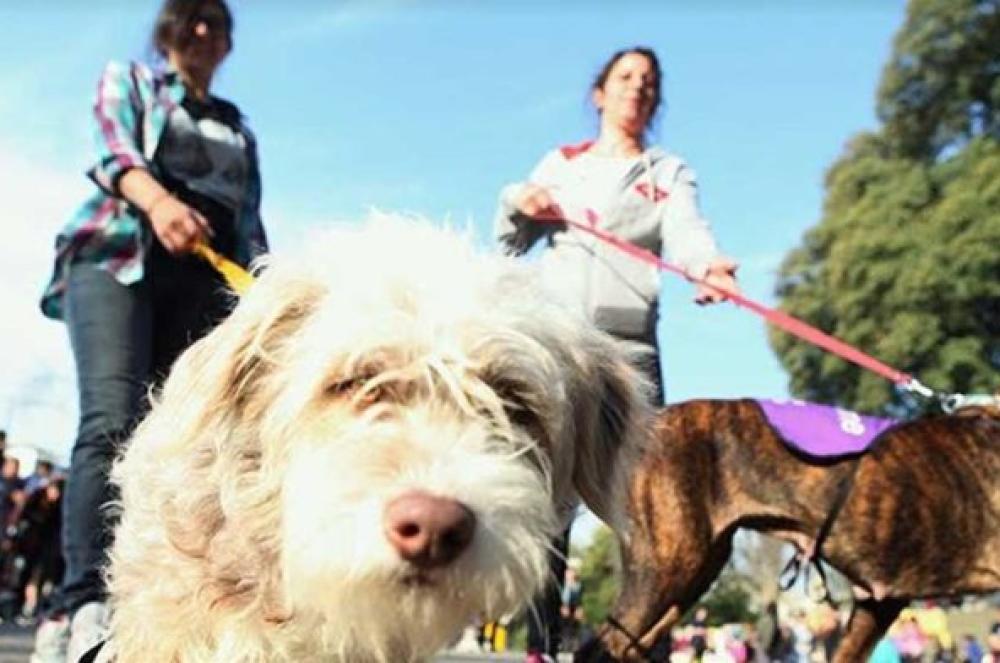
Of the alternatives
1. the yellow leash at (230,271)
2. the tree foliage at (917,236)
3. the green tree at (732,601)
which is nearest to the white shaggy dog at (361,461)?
the yellow leash at (230,271)

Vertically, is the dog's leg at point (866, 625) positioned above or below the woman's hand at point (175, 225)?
below

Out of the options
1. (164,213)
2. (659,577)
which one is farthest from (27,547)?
(164,213)

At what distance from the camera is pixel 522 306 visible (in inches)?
112

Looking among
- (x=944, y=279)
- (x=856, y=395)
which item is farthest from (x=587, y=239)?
(x=856, y=395)

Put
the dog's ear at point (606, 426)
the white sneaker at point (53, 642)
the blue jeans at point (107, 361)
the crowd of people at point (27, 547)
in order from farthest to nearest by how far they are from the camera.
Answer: the crowd of people at point (27, 547)
the white sneaker at point (53, 642)
the blue jeans at point (107, 361)
the dog's ear at point (606, 426)

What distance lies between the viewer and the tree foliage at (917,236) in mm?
29328

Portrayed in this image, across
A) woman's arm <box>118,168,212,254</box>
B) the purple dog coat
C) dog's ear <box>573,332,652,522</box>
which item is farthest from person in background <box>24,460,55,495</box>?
dog's ear <box>573,332,652,522</box>

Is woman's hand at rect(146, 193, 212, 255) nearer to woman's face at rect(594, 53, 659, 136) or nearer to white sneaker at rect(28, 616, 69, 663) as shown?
white sneaker at rect(28, 616, 69, 663)

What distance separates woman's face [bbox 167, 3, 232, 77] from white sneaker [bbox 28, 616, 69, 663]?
6.64 ft

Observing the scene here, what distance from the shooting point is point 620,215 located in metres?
5.93

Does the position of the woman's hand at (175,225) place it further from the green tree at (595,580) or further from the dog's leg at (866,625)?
the green tree at (595,580)

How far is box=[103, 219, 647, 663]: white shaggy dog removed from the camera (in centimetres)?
227

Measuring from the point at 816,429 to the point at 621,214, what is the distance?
1615 millimetres

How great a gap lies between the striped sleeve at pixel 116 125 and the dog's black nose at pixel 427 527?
2.56m
